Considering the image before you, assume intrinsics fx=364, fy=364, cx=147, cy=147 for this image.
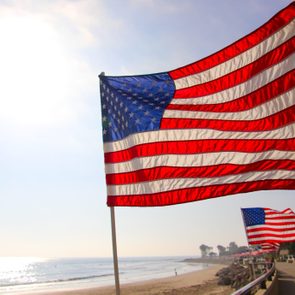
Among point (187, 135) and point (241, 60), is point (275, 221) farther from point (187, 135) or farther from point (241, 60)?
point (241, 60)

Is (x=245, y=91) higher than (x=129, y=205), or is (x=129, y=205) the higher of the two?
(x=245, y=91)

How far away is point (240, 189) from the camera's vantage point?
538 centimetres

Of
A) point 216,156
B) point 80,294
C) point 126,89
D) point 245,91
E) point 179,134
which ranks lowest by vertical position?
point 80,294

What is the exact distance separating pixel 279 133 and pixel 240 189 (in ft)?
3.25

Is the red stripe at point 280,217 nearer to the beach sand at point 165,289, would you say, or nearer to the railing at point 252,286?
the railing at point 252,286

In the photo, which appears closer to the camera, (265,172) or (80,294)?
(265,172)

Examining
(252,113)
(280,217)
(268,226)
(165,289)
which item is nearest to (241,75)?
(252,113)

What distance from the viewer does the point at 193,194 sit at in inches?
222

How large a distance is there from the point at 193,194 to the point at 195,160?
0.56 metres

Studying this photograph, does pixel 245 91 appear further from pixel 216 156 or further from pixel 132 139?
pixel 132 139

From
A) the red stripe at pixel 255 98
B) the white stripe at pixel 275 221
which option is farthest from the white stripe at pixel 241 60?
the white stripe at pixel 275 221

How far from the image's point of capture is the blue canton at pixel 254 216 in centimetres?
1698

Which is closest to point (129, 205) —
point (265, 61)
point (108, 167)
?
point (108, 167)

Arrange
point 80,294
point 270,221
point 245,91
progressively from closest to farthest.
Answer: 1. point 245,91
2. point 270,221
3. point 80,294
